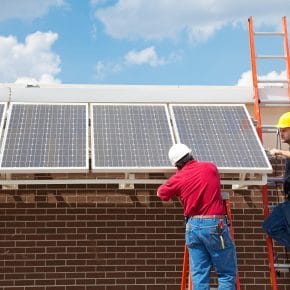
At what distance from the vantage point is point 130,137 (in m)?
8.24

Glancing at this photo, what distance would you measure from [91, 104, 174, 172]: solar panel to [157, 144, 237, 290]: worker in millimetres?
612

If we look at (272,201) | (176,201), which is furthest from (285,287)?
(176,201)

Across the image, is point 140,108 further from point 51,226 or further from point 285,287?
Answer: point 285,287

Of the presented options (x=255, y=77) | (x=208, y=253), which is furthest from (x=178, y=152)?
(x=255, y=77)

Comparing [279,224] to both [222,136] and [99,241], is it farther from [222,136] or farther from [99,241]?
[99,241]

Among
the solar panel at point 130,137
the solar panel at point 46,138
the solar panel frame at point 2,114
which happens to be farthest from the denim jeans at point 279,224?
the solar panel frame at point 2,114

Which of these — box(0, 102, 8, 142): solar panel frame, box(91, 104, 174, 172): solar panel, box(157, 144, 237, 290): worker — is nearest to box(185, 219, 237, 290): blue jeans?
box(157, 144, 237, 290): worker

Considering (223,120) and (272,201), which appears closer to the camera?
(223,120)

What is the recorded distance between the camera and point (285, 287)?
9258 millimetres

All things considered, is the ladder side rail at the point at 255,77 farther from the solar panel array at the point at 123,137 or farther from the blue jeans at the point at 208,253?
the blue jeans at the point at 208,253

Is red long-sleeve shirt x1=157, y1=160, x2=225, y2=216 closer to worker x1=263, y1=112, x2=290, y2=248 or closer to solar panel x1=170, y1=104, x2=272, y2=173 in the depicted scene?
solar panel x1=170, y1=104, x2=272, y2=173

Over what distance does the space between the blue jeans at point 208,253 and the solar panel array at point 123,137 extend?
965mm

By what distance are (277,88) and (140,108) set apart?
2.06 metres

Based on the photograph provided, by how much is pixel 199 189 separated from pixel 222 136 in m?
1.64
